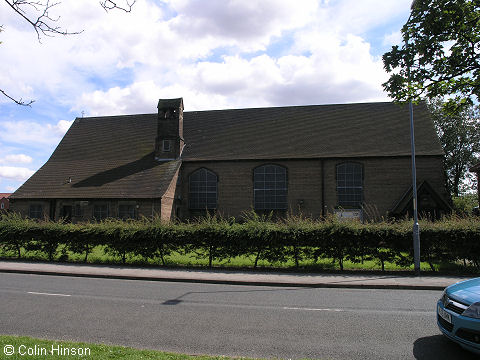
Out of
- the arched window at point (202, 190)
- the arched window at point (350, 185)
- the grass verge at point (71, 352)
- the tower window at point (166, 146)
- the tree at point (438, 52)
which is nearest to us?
the grass verge at point (71, 352)

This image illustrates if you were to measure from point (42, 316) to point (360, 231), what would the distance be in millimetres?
11260

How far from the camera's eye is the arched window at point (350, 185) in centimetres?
2909

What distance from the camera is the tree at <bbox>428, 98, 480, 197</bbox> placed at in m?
42.9

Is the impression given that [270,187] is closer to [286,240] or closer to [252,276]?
[286,240]

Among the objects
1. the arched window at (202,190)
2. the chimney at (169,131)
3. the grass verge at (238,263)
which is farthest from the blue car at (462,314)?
the chimney at (169,131)

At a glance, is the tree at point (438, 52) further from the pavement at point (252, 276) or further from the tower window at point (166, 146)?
the tower window at point (166, 146)

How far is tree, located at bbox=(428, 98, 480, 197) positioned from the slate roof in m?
14.9

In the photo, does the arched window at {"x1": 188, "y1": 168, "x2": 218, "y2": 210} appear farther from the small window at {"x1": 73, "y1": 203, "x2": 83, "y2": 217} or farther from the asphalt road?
the asphalt road

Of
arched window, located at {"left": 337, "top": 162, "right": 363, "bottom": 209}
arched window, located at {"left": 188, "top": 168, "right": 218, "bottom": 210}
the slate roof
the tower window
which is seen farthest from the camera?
the tower window

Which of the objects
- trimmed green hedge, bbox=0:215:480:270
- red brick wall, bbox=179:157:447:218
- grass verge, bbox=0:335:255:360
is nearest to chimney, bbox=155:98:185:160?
red brick wall, bbox=179:157:447:218

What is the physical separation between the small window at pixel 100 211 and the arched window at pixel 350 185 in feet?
61.2

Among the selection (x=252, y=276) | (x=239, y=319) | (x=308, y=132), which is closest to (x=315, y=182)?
(x=308, y=132)

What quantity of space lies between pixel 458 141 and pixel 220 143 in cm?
3084

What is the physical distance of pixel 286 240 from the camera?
585 inches
